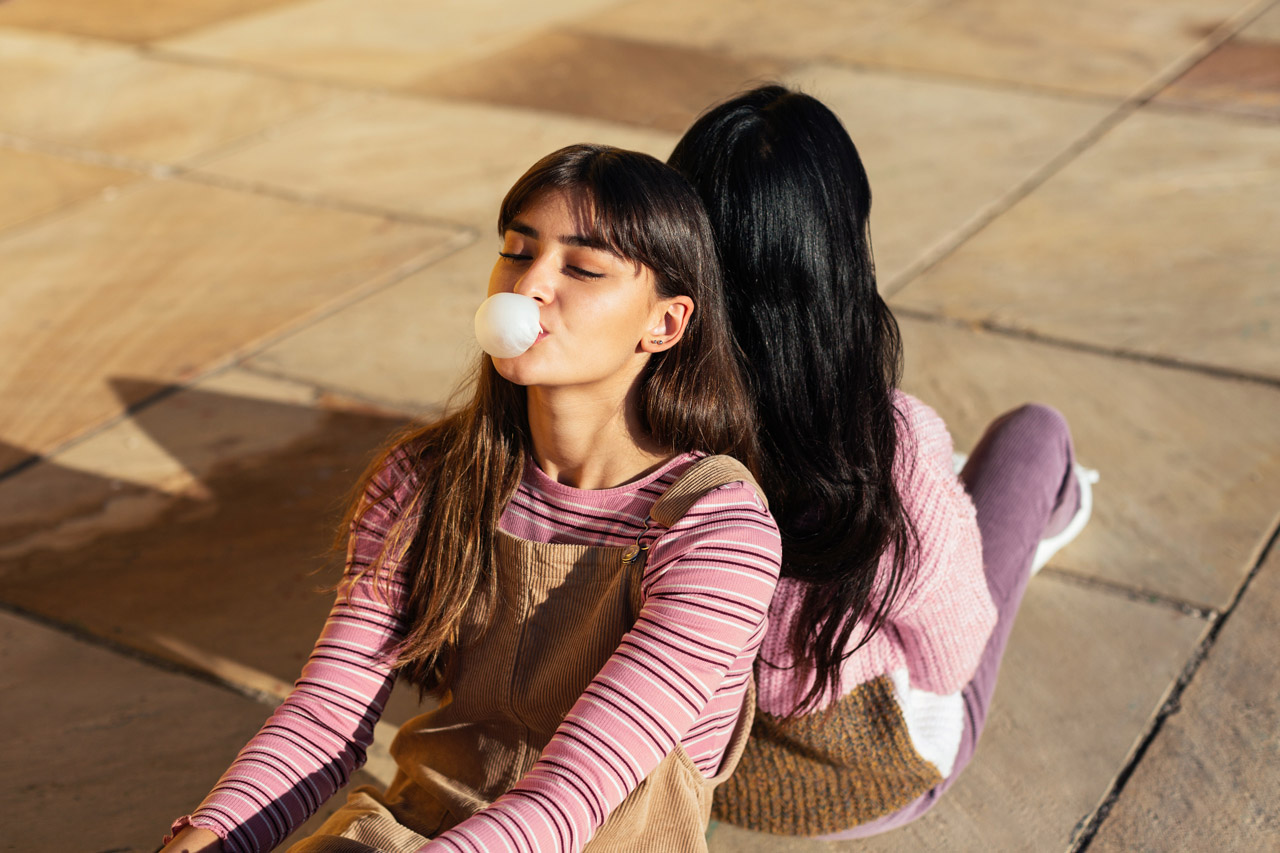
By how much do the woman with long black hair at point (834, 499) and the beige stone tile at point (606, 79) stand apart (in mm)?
4050

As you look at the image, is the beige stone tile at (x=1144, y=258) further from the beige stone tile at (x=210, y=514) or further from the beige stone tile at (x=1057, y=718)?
the beige stone tile at (x=210, y=514)

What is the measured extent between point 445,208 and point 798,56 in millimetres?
2499

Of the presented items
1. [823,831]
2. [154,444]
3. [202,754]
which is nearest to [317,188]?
[154,444]

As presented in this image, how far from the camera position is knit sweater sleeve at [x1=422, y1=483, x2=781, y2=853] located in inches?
62.4

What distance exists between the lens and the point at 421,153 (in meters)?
5.84

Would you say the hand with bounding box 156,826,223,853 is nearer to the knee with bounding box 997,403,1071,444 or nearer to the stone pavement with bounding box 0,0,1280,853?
the stone pavement with bounding box 0,0,1280,853

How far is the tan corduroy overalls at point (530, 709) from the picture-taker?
173 cm

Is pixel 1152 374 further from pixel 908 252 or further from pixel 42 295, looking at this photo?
pixel 42 295

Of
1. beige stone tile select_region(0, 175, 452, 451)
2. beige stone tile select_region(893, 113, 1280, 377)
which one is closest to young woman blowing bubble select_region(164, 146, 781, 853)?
beige stone tile select_region(0, 175, 452, 451)

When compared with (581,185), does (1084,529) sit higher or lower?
lower

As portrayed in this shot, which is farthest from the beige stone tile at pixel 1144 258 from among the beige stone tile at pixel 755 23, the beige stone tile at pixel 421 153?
the beige stone tile at pixel 755 23

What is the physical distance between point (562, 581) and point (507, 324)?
395 mm

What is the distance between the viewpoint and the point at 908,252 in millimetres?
4805

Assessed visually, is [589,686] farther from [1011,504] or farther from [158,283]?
[158,283]
